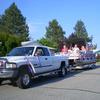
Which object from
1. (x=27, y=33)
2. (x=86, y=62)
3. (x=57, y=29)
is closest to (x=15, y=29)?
(x=27, y=33)

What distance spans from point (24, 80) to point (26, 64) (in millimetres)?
755

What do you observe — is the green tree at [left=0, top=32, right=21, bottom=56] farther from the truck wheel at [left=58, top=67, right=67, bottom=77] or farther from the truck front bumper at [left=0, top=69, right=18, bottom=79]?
the truck front bumper at [left=0, top=69, right=18, bottom=79]

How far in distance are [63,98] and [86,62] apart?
13810 mm

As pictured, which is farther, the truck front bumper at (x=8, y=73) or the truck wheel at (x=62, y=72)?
the truck wheel at (x=62, y=72)

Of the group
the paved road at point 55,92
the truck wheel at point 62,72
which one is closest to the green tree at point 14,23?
the truck wheel at point 62,72

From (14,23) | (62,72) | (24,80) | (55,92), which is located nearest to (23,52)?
(24,80)

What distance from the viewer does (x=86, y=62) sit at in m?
25.5

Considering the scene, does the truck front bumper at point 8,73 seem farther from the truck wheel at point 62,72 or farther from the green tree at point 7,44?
the green tree at point 7,44

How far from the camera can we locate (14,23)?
87.4 m

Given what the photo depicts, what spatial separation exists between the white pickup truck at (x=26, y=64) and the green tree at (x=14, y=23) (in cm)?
Result: 6815

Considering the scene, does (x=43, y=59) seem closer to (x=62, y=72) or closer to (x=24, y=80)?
(x=24, y=80)

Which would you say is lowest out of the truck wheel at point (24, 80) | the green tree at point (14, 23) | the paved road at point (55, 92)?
the paved road at point (55, 92)

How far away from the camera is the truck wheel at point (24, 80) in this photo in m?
14.3

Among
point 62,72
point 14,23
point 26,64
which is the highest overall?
point 14,23
